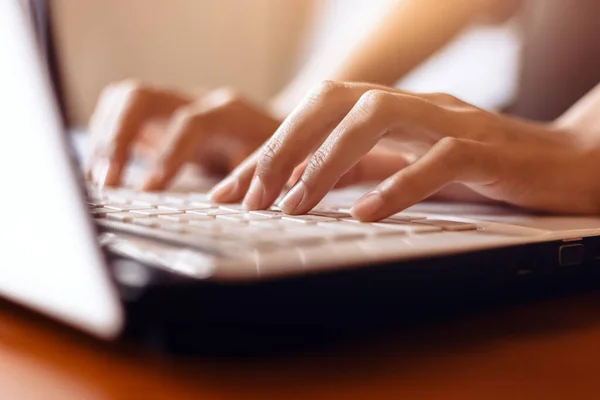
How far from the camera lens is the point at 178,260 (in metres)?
0.27

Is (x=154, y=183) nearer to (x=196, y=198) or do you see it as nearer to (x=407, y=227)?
(x=196, y=198)

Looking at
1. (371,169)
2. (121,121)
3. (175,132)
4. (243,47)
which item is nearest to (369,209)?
(371,169)

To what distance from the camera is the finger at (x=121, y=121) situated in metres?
0.79

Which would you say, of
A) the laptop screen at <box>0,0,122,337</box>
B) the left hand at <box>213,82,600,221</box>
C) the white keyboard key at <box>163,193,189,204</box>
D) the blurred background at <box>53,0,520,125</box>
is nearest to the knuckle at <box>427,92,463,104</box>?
the left hand at <box>213,82,600,221</box>

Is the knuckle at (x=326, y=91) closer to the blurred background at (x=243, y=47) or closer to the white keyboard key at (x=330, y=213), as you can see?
the white keyboard key at (x=330, y=213)

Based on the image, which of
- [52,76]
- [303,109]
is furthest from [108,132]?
[52,76]

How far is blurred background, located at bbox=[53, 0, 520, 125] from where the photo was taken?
1.21 m

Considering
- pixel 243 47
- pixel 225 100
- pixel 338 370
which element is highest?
pixel 243 47

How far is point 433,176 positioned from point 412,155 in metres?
0.12

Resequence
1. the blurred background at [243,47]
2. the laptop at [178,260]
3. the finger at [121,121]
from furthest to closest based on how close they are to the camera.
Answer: the blurred background at [243,47] < the finger at [121,121] < the laptop at [178,260]

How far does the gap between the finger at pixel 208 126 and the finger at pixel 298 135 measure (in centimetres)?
27

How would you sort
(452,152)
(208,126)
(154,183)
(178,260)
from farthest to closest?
1. (208,126)
2. (154,183)
3. (452,152)
4. (178,260)

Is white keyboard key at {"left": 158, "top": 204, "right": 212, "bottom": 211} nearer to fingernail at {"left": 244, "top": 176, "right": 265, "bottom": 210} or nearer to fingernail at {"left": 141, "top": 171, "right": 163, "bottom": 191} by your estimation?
fingernail at {"left": 244, "top": 176, "right": 265, "bottom": 210}

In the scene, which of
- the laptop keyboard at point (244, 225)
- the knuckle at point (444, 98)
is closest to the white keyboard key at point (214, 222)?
the laptop keyboard at point (244, 225)
